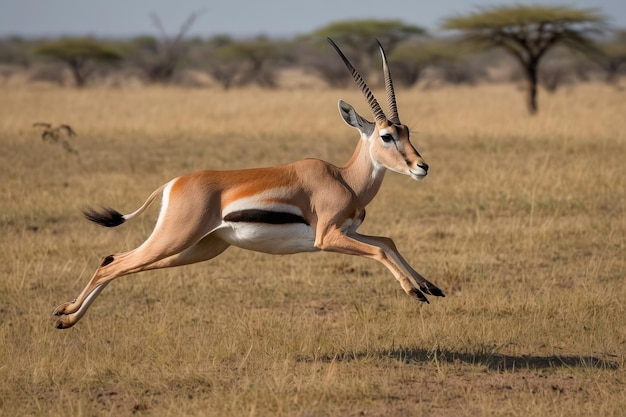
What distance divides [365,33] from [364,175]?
129ft

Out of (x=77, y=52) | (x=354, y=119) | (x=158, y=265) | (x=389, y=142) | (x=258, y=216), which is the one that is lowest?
(x=77, y=52)

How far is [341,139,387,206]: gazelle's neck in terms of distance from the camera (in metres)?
5.81

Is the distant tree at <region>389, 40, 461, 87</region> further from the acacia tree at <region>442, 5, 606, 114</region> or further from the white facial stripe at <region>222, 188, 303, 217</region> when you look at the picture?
the white facial stripe at <region>222, 188, 303, 217</region>

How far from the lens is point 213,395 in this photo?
512 centimetres

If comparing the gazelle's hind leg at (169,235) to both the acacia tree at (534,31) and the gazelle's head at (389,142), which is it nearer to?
the gazelle's head at (389,142)

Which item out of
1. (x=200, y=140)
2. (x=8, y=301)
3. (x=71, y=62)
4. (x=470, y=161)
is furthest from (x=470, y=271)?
(x=71, y=62)

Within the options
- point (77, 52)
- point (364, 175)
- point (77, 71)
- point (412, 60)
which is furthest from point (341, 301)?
point (412, 60)

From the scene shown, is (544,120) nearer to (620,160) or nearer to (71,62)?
(620,160)

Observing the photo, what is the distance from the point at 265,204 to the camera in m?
5.47

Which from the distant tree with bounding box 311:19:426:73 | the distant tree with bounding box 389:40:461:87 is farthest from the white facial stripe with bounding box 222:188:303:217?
the distant tree with bounding box 389:40:461:87

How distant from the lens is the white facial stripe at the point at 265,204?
5453mm

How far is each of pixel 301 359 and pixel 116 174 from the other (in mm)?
7819

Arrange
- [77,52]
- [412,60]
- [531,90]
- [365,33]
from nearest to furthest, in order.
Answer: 1. [531,90]
2. [77,52]
3. [365,33]
4. [412,60]

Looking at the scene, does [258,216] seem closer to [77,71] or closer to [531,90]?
[531,90]
